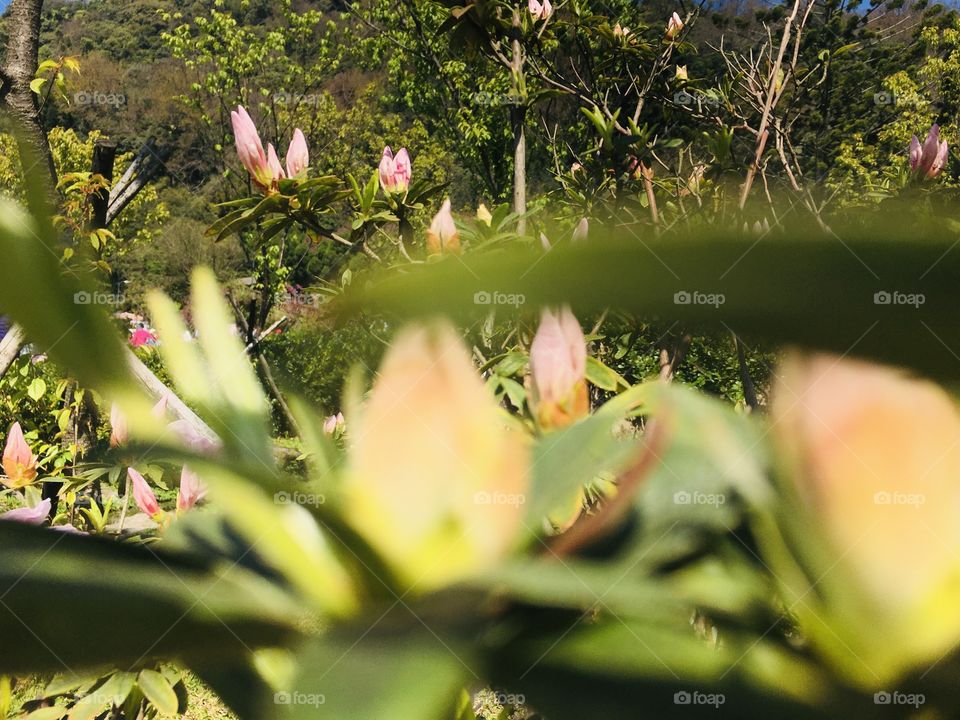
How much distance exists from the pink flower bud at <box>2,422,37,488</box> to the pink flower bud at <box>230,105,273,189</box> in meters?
0.42

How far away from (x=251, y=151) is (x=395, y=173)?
5.4 inches

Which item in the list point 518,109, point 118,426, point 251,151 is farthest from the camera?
point 518,109

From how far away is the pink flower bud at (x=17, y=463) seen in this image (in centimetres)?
78

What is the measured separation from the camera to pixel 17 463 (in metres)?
0.79

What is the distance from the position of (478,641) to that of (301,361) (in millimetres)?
81

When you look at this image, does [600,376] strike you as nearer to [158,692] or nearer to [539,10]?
[158,692]

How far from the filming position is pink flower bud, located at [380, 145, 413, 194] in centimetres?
67

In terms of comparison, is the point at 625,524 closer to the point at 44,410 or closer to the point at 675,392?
the point at 675,392

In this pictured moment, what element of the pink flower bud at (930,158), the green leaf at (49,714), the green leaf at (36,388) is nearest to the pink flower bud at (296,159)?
the green leaf at (49,714)

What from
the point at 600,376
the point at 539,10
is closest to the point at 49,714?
the point at 600,376

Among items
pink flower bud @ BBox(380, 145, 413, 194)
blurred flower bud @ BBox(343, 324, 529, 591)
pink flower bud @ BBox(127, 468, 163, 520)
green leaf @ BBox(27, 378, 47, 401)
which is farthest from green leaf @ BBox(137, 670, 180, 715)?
green leaf @ BBox(27, 378, 47, 401)

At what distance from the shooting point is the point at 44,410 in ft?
4.67

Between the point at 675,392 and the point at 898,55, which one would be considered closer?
the point at 675,392

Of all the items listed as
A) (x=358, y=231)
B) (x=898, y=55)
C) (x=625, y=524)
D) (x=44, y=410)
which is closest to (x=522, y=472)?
(x=625, y=524)
